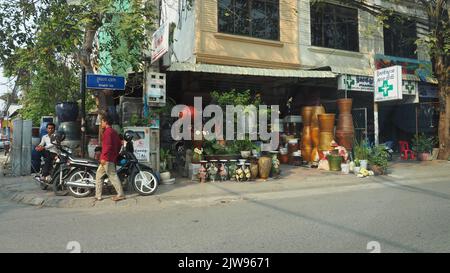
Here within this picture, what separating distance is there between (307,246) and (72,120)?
980cm

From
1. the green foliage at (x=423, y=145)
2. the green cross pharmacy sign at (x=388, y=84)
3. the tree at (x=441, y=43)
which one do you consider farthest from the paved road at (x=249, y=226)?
the green foliage at (x=423, y=145)

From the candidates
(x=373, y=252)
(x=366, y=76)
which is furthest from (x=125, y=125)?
(x=366, y=76)

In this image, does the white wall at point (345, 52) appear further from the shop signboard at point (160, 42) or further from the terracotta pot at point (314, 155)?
the shop signboard at point (160, 42)

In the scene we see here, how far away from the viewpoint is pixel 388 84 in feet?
43.7

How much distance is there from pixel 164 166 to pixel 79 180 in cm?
255

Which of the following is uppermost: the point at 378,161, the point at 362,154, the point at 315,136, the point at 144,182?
the point at 315,136

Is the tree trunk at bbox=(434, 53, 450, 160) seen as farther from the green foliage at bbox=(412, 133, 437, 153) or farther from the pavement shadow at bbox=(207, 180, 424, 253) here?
the pavement shadow at bbox=(207, 180, 424, 253)

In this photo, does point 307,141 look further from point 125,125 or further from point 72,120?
point 72,120

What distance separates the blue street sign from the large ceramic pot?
4.30m

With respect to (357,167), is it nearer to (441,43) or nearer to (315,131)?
(315,131)

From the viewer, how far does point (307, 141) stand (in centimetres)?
1464

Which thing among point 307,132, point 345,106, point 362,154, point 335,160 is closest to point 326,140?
point 335,160

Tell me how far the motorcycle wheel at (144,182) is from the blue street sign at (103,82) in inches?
95.9

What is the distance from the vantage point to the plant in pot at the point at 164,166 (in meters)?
10.4
